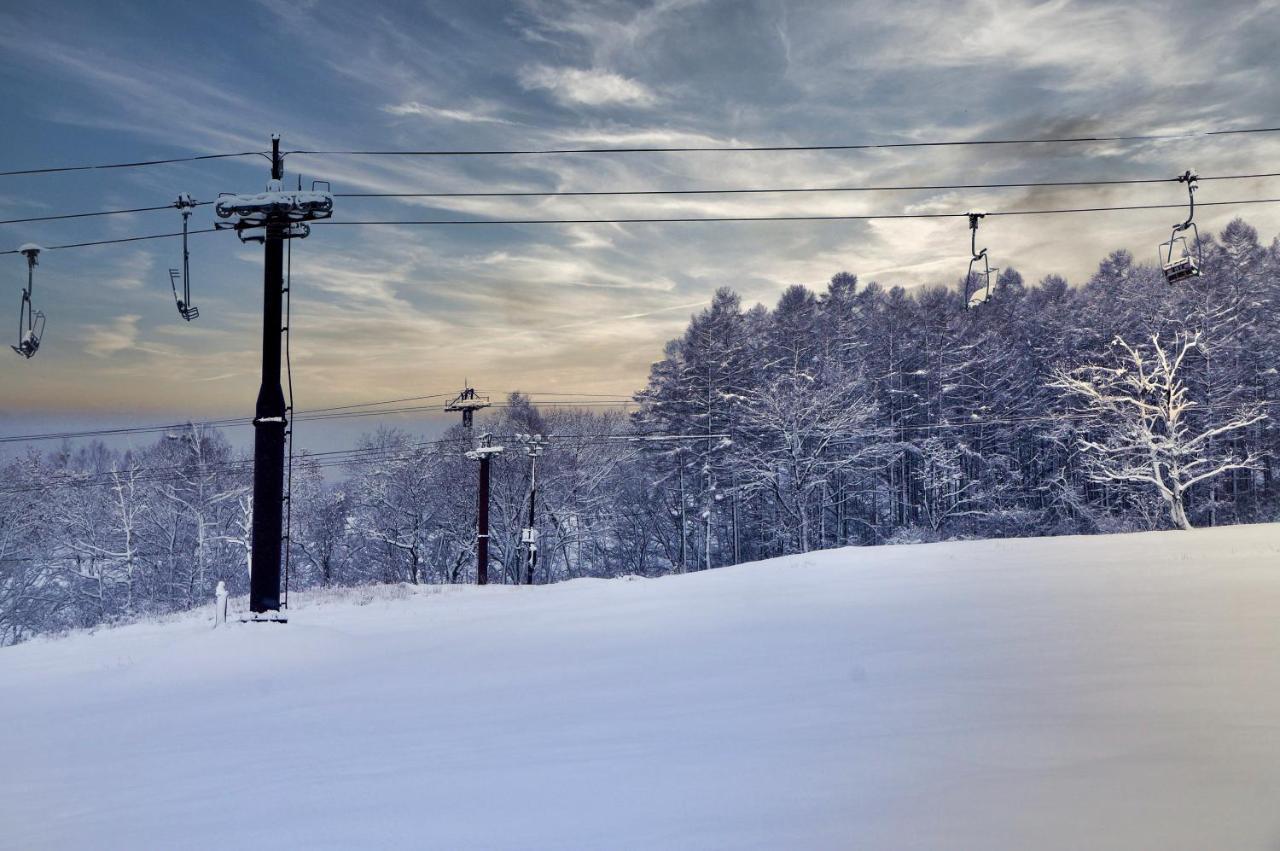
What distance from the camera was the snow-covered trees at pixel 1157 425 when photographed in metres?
27.8

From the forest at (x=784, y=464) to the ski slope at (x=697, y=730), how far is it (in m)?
26.5

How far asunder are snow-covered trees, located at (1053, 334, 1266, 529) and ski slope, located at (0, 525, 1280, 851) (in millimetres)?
17089

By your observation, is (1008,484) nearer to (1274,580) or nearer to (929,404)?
(929,404)

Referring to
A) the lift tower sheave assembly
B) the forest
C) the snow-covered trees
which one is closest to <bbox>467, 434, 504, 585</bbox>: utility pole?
the forest

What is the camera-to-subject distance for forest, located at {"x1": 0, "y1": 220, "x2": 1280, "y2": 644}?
3866 centimetres

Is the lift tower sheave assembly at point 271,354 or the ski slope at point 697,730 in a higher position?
the lift tower sheave assembly at point 271,354

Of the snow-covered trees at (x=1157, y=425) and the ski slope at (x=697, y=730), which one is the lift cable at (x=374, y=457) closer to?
the snow-covered trees at (x=1157, y=425)

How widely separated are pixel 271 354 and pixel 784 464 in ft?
98.4

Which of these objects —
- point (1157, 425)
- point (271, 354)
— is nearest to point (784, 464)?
point (1157, 425)

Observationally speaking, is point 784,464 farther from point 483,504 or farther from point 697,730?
point 697,730

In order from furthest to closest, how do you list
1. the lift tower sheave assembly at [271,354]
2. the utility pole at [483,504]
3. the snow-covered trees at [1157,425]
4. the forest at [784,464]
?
the forest at [784,464]
the utility pole at [483,504]
the snow-covered trees at [1157,425]
the lift tower sheave assembly at [271,354]

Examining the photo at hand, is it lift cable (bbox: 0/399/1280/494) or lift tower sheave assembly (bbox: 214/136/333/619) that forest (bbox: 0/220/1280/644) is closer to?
lift cable (bbox: 0/399/1280/494)

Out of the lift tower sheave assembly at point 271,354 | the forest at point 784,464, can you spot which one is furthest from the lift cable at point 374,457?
the lift tower sheave assembly at point 271,354

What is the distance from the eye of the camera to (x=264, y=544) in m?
13.4
